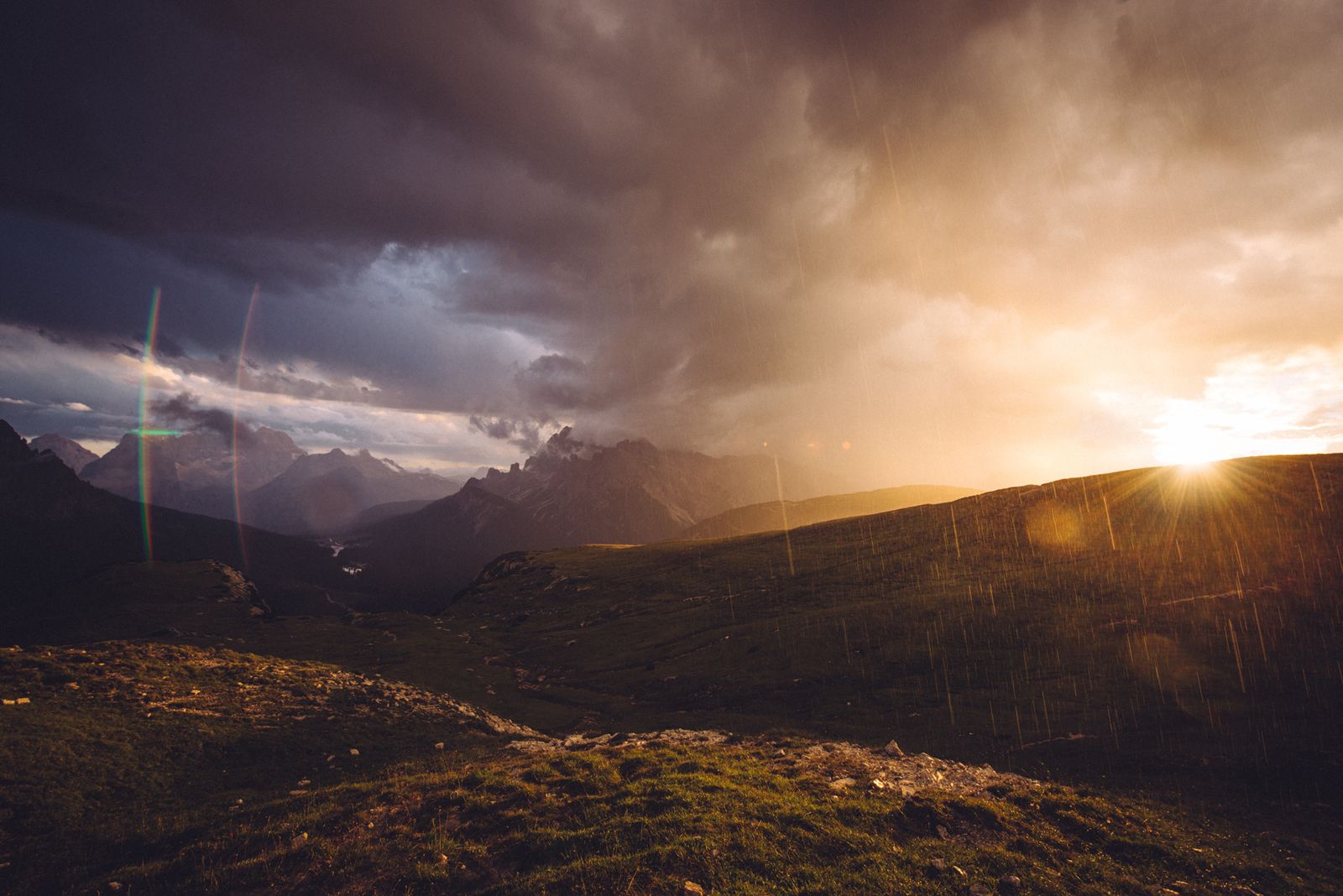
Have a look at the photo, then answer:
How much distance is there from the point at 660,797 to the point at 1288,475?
4278 inches

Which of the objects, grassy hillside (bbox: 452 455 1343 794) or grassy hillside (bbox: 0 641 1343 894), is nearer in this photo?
grassy hillside (bbox: 0 641 1343 894)

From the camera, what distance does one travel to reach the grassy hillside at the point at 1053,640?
3388 centimetres

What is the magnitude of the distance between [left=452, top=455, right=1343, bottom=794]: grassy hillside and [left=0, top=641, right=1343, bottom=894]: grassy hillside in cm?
860

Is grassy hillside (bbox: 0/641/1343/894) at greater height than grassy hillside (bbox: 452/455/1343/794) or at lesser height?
greater

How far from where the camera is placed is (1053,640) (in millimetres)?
50000

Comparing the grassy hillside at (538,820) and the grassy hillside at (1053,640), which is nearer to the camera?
the grassy hillside at (538,820)

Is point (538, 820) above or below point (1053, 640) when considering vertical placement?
Result: above

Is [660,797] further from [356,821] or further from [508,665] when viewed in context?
[508,665]

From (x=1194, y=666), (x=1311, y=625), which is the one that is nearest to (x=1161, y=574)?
(x=1311, y=625)

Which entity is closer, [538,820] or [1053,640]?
[538,820]

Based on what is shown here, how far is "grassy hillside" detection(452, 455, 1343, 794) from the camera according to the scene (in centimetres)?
3388

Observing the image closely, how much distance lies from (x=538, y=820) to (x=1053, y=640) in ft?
182

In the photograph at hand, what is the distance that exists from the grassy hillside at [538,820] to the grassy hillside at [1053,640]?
8596 mm

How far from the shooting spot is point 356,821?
59.1ft
